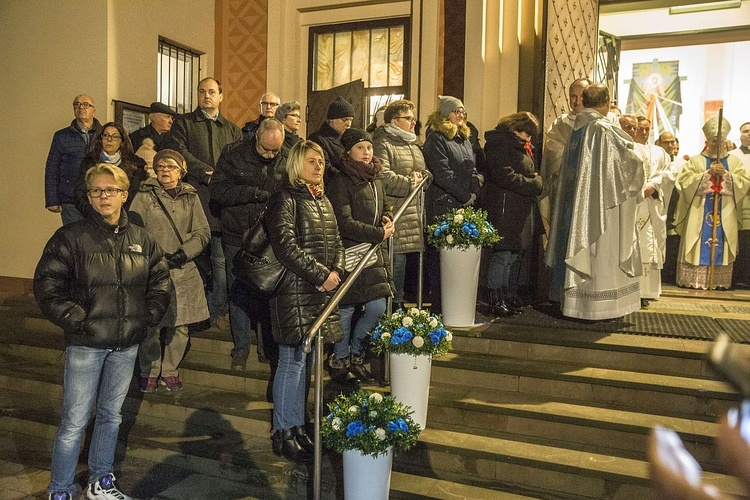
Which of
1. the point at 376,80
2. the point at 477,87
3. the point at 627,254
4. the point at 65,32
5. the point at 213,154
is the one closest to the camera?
the point at 627,254

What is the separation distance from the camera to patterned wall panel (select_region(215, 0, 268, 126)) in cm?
920

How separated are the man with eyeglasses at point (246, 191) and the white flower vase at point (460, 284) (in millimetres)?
1389

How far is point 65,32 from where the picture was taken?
27.1ft

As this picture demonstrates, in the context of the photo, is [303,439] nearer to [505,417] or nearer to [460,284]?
[505,417]

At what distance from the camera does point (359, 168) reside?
496 centimetres

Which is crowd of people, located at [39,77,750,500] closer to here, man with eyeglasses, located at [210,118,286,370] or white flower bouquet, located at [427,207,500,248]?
man with eyeglasses, located at [210,118,286,370]

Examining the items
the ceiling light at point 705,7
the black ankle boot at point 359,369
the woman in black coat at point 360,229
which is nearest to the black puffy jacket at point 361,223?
the woman in black coat at point 360,229

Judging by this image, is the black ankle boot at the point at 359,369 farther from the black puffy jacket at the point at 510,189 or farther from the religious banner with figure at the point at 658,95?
the religious banner with figure at the point at 658,95

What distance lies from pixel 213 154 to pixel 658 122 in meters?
8.21

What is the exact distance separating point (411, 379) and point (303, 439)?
75cm

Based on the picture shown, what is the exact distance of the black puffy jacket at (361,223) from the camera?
4898mm

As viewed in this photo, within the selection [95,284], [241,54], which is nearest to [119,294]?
[95,284]

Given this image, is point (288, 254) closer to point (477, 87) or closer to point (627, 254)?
point (627, 254)

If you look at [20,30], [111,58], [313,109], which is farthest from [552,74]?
[20,30]
